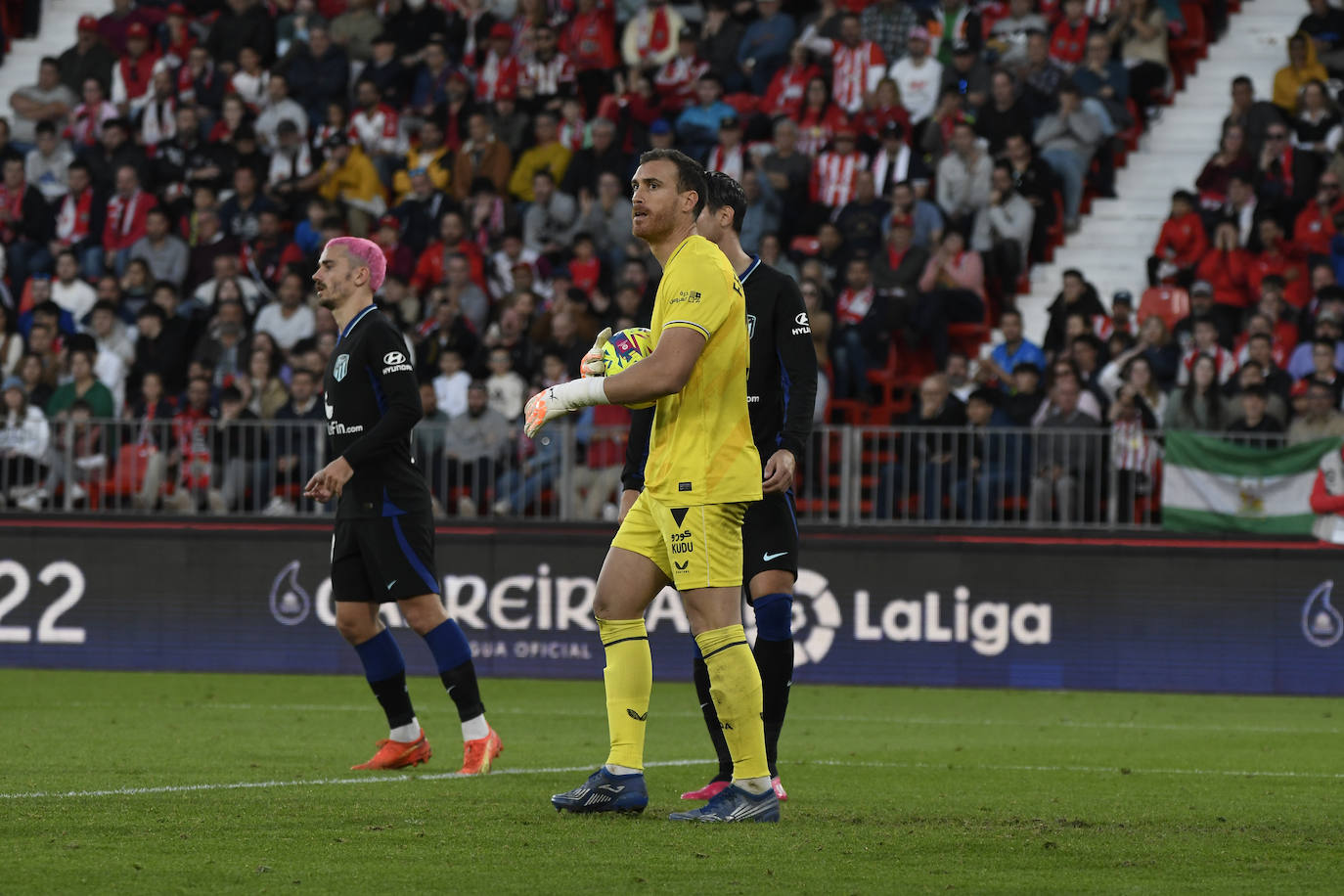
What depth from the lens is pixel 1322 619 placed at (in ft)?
52.2

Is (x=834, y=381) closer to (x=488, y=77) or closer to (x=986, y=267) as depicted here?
(x=986, y=267)

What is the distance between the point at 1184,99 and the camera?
74.3 feet

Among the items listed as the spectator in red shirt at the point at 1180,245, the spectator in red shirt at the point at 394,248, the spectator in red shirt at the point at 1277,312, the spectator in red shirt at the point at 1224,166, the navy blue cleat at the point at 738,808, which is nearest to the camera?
the navy blue cleat at the point at 738,808

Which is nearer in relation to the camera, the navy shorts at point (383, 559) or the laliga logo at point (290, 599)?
the navy shorts at point (383, 559)

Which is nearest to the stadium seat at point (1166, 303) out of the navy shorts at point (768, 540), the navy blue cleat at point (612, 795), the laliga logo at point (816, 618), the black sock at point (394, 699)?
the laliga logo at point (816, 618)

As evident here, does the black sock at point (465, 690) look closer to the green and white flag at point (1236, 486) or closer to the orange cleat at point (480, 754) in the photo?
the orange cleat at point (480, 754)

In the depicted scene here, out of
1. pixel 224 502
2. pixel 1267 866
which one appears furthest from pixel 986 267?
pixel 1267 866

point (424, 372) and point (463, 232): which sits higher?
point (463, 232)

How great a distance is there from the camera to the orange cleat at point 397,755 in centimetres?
934

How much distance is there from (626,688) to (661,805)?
76 centimetres

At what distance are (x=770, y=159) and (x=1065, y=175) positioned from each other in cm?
319

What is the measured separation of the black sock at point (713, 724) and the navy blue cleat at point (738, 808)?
1.51ft

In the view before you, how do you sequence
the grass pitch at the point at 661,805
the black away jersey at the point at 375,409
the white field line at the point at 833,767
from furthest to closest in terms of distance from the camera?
the black away jersey at the point at 375,409
the white field line at the point at 833,767
the grass pitch at the point at 661,805

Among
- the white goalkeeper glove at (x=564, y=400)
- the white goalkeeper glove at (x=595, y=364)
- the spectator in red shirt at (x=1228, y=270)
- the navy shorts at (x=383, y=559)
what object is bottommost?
the navy shorts at (x=383, y=559)
